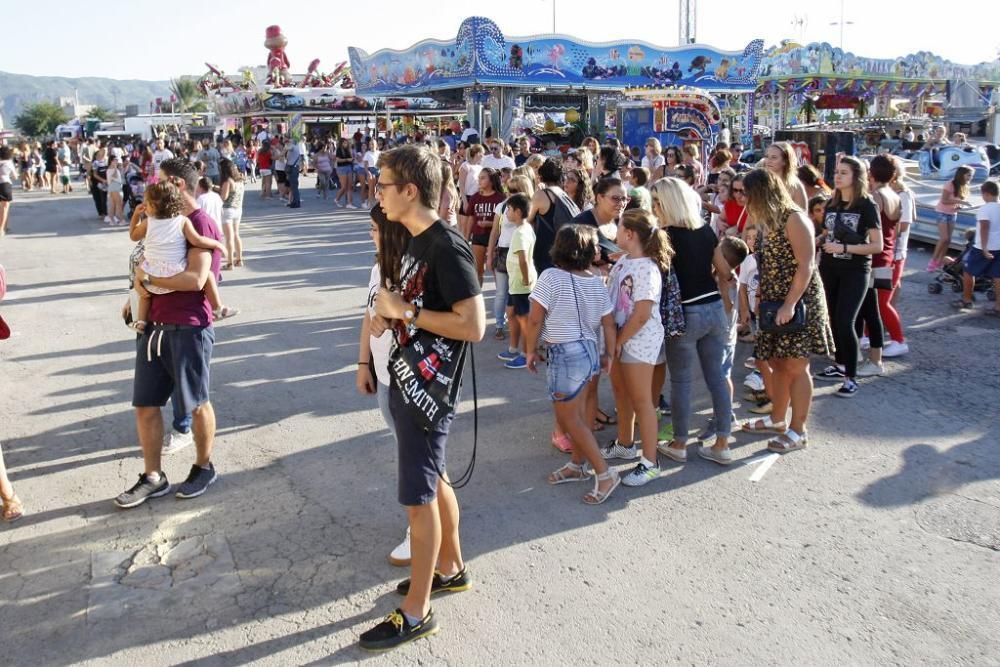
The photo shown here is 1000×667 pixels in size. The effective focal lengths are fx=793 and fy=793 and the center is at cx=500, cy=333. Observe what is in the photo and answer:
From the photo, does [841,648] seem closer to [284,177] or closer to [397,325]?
[397,325]

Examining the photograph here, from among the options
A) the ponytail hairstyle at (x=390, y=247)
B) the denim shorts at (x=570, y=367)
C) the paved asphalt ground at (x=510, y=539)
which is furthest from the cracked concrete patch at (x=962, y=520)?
the ponytail hairstyle at (x=390, y=247)

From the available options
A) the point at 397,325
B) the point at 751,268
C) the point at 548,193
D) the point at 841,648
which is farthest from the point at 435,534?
the point at 751,268

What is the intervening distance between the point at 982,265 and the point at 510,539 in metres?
6.51

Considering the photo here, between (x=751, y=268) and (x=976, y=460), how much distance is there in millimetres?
2051

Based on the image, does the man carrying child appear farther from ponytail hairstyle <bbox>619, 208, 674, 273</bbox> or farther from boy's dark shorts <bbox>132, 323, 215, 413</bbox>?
ponytail hairstyle <bbox>619, 208, 674, 273</bbox>

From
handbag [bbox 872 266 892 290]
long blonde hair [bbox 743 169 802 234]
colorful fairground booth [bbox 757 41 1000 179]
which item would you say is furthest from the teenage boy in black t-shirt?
colorful fairground booth [bbox 757 41 1000 179]

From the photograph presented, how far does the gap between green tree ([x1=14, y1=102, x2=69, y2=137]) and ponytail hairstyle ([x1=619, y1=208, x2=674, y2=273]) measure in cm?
10696

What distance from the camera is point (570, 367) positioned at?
4207 mm

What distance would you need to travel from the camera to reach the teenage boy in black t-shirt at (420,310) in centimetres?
278

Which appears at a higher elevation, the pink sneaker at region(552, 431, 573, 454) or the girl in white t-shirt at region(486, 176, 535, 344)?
the girl in white t-shirt at region(486, 176, 535, 344)

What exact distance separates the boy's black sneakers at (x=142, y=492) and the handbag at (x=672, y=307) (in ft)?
9.57

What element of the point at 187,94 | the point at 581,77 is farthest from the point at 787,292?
the point at 187,94

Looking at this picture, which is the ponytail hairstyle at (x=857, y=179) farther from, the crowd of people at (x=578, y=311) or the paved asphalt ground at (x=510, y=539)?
the paved asphalt ground at (x=510, y=539)

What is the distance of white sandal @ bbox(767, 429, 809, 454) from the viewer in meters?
4.92
